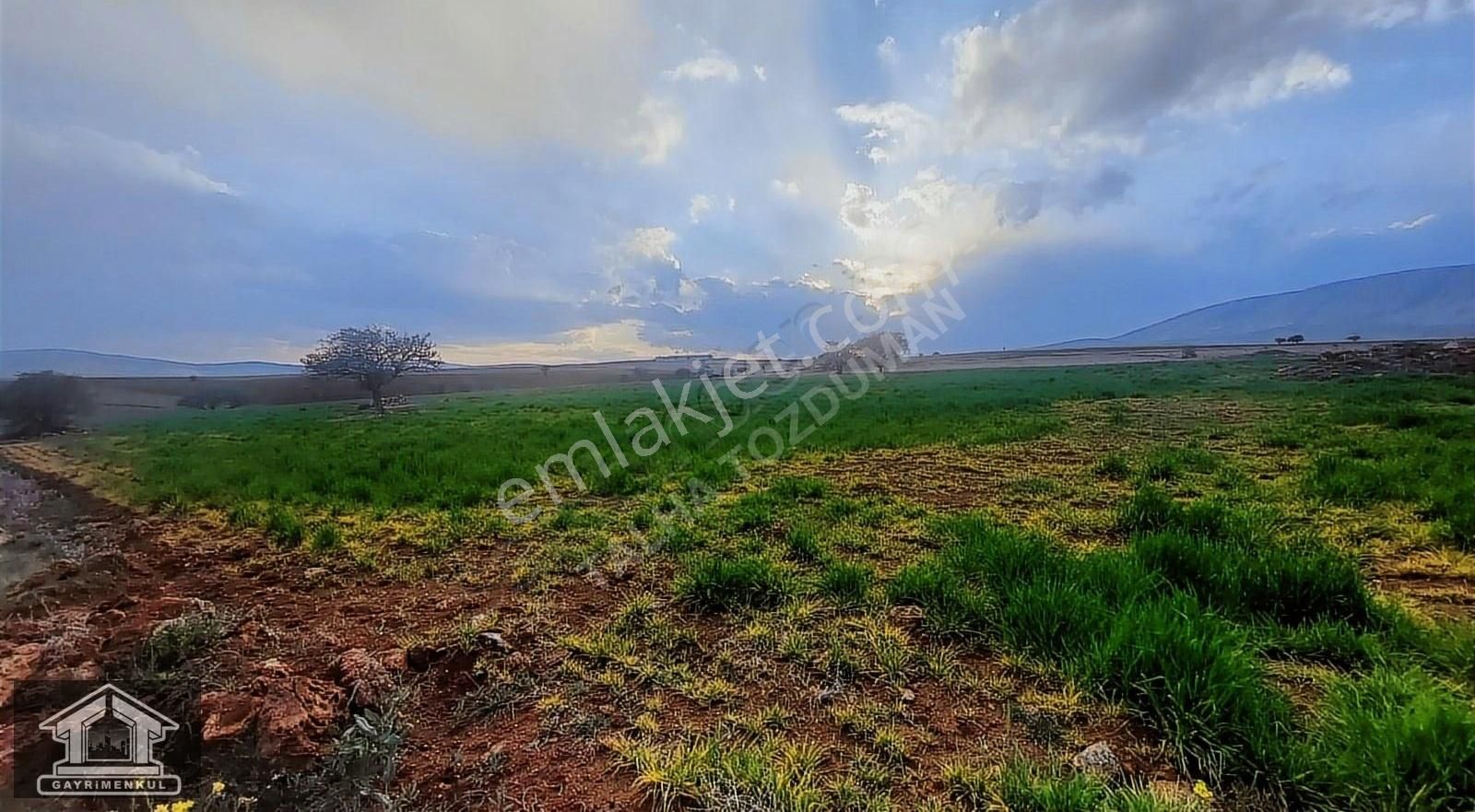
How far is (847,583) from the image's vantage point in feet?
11.8

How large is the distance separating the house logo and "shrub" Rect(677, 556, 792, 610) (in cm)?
258

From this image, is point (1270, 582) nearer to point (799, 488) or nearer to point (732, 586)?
point (732, 586)

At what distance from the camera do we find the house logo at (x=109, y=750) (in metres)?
1.97

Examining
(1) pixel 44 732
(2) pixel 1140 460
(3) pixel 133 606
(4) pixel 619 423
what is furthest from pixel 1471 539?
(4) pixel 619 423

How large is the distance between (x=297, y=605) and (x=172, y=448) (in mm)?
4741

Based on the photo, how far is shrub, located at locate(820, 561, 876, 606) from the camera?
138 inches

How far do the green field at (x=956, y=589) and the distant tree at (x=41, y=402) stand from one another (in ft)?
1.59

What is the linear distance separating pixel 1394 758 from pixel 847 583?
7.95 ft

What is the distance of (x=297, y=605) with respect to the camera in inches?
150

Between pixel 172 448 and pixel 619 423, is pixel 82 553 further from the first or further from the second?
pixel 619 423

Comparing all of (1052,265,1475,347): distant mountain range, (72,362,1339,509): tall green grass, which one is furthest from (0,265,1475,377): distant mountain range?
(72,362,1339,509): tall green grass

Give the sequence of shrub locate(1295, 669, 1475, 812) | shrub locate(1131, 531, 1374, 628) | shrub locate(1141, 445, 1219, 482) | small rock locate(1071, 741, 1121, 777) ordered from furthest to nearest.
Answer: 1. shrub locate(1141, 445, 1219, 482)
2. shrub locate(1131, 531, 1374, 628)
3. small rock locate(1071, 741, 1121, 777)
4. shrub locate(1295, 669, 1475, 812)

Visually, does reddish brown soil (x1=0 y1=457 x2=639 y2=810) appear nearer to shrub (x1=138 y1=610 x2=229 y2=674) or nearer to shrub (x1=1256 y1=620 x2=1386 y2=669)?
shrub (x1=138 y1=610 x2=229 y2=674)

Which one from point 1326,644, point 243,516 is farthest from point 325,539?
point 1326,644
